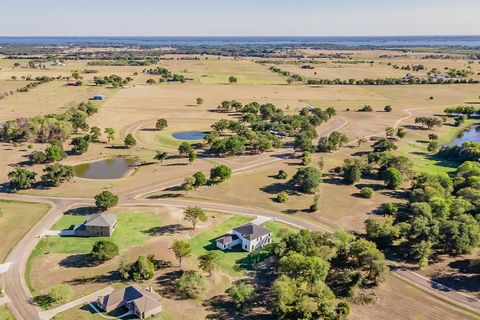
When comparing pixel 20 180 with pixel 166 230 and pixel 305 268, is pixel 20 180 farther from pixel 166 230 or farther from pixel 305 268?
pixel 305 268

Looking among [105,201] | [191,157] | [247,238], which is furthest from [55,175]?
[247,238]

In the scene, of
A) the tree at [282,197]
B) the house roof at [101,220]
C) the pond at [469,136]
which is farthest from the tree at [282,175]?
the pond at [469,136]

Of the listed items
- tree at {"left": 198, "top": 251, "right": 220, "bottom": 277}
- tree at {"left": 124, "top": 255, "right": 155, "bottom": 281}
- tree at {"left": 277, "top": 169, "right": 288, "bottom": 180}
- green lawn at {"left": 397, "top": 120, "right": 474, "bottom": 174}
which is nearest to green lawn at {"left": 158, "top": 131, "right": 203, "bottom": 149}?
tree at {"left": 277, "top": 169, "right": 288, "bottom": 180}

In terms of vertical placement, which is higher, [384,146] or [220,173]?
[384,146]

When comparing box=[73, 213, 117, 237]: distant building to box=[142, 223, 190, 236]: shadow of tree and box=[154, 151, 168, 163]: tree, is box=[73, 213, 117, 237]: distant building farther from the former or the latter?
box=[154, 151, 168, 163]: tree

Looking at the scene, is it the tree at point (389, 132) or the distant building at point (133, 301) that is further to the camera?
the tree at point (389, 132)

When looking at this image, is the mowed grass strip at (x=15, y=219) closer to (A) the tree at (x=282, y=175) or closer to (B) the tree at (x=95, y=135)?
(B) the tree at (x=95, y=135)

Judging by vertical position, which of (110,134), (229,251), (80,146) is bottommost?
(229,251)

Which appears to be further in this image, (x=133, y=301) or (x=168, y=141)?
(x=168, y=141)
